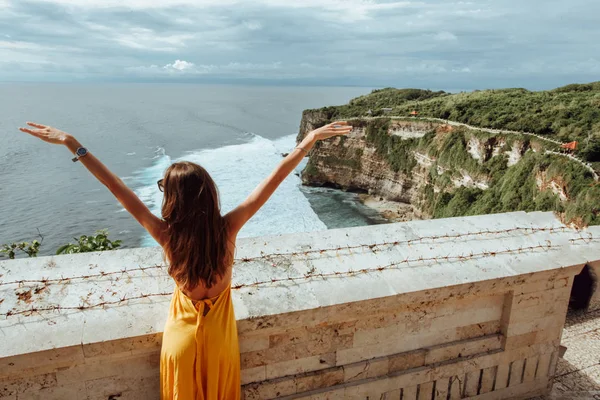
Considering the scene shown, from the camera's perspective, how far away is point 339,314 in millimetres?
3104

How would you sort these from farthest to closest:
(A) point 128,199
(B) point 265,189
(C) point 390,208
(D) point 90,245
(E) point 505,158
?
(C) point 390,208
(E) point 505,158
(D) point 90,245
(B) point 265,189
(A) point 128,199

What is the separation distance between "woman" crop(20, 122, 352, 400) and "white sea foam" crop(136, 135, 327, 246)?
32.4m

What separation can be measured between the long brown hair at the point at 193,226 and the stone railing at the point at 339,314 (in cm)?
49

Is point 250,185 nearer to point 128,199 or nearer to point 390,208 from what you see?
point 390,208

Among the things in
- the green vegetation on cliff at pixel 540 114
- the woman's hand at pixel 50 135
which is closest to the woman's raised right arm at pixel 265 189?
the woman's hand at pixel 50 135

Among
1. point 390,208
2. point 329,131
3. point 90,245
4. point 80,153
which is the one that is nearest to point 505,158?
point 390,208

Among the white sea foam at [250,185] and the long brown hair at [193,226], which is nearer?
the long brown hair at [193,226]

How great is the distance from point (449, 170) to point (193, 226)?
38.4 m

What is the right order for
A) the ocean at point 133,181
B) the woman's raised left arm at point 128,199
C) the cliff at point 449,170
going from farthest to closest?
the ocean at point 133,181
the cliff at point 449,170
the woman's raised left arm at point 128,199

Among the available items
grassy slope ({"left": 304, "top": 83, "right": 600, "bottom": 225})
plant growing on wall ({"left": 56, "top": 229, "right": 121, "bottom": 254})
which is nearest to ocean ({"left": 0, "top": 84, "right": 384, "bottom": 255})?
grassy slope ({"left": 304, "top": 83, "right": 600, "bottom": 225})

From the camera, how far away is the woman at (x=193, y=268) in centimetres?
245

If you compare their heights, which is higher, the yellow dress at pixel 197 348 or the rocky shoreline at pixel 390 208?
the yellow dress at pixel 197 348

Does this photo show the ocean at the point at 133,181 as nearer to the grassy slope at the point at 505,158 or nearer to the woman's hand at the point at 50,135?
the grassy slope at the point at 505,158

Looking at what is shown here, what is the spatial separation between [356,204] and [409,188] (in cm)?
576
